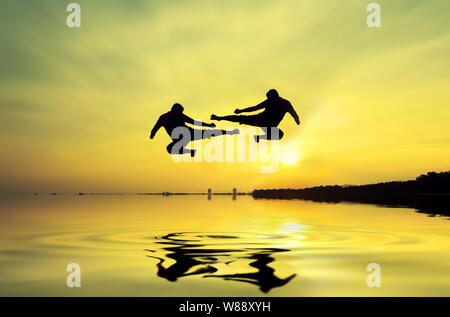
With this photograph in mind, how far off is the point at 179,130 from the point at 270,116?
19.1 ft

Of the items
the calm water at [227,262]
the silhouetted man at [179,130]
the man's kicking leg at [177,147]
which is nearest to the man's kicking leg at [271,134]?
the silhouetted man at [179,130]

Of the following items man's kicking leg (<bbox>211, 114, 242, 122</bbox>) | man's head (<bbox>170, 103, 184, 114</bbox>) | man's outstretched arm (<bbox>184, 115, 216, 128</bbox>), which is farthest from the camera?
man's outstretched arm (<bbox>184, 115, 216, 128</bbox>)

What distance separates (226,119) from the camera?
2652 centimetres

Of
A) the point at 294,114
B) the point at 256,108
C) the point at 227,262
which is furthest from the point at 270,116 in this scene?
the point at 227,262

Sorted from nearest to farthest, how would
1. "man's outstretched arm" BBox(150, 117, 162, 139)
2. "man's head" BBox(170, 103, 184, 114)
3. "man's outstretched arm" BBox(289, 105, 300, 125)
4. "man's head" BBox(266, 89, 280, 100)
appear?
1. "man's head" BBox(266, 89, 280, 100)
2. "man's outstretched arm" BBox(289, 105, 300, 125)
3. "man's head" BBox(170, 103, 184, 114)
4. "man's outstretched arm" BBox(150, 117, 162, 139)

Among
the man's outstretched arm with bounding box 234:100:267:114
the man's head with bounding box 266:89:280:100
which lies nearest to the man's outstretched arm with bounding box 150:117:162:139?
the man's outstretched arm with bounding box 234:100:267:114

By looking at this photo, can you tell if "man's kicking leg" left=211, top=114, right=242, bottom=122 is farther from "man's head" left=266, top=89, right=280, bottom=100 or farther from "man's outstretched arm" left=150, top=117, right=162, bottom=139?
"man's outstretched arm" left=150, top=117, right=162, bottom=139

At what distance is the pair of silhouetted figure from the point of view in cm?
2412
